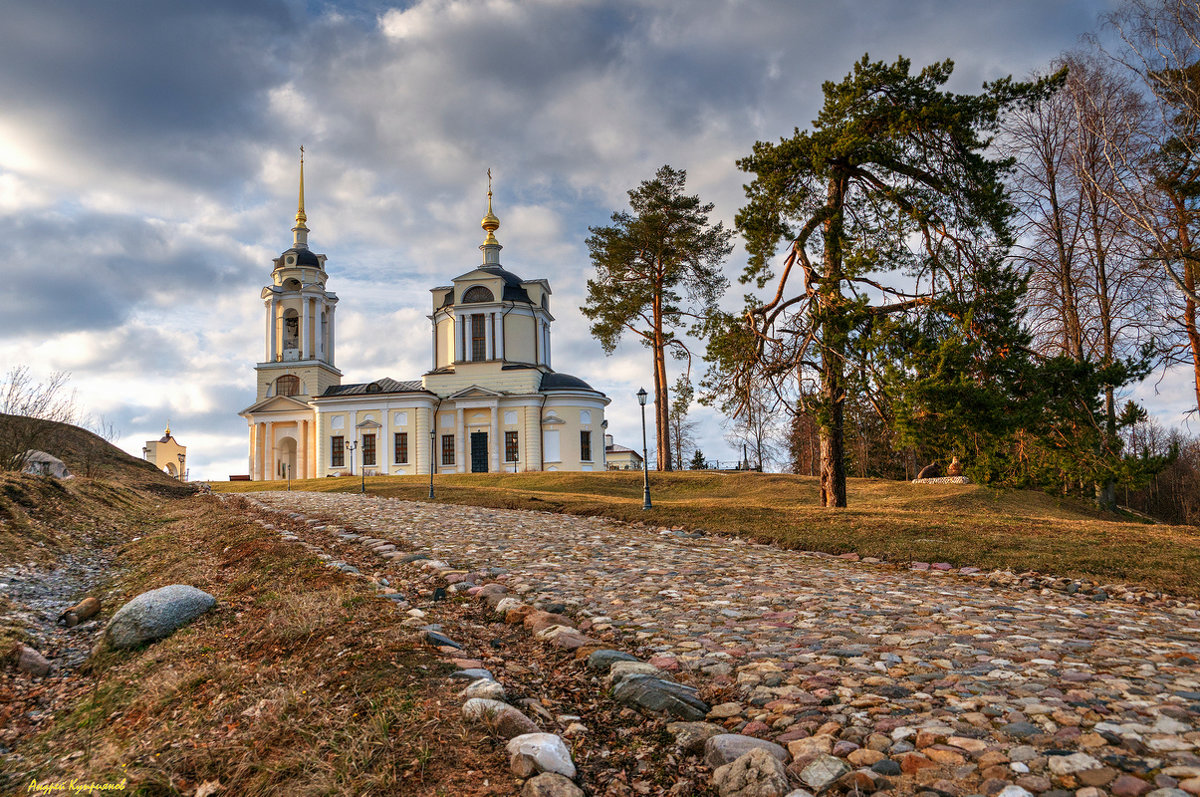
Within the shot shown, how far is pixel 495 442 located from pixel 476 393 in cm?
313

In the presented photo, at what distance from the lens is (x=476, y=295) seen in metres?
45.8

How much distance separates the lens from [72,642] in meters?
6.30

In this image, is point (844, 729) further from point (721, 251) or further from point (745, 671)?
point (721, 251)

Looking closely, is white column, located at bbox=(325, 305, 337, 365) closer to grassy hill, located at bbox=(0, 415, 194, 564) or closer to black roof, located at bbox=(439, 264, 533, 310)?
black roof, located at bbox=(439, 264, 533, 310)

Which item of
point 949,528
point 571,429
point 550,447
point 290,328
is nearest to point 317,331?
point 290,328

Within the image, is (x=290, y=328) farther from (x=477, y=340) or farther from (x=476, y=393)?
(x=476, y=393)

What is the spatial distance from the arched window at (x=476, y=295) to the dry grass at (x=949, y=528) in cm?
A: 2202

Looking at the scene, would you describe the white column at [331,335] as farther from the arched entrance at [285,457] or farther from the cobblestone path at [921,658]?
the cobblestone path at [921,658]

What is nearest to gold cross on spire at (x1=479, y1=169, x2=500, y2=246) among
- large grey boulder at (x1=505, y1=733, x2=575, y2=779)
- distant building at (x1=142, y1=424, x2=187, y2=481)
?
distant building at (x1=142, y1=424, x2=187, y2=481)

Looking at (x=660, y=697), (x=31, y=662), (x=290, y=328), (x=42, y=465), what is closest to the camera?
(x=660, y=697)

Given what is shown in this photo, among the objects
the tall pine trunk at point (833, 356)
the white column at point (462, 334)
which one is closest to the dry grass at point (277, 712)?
the tall pine trunk at point (833, 356)

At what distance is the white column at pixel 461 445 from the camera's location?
4306 cm

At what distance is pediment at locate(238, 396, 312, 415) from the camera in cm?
4622

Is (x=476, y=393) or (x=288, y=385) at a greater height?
(x=288, y=385)
